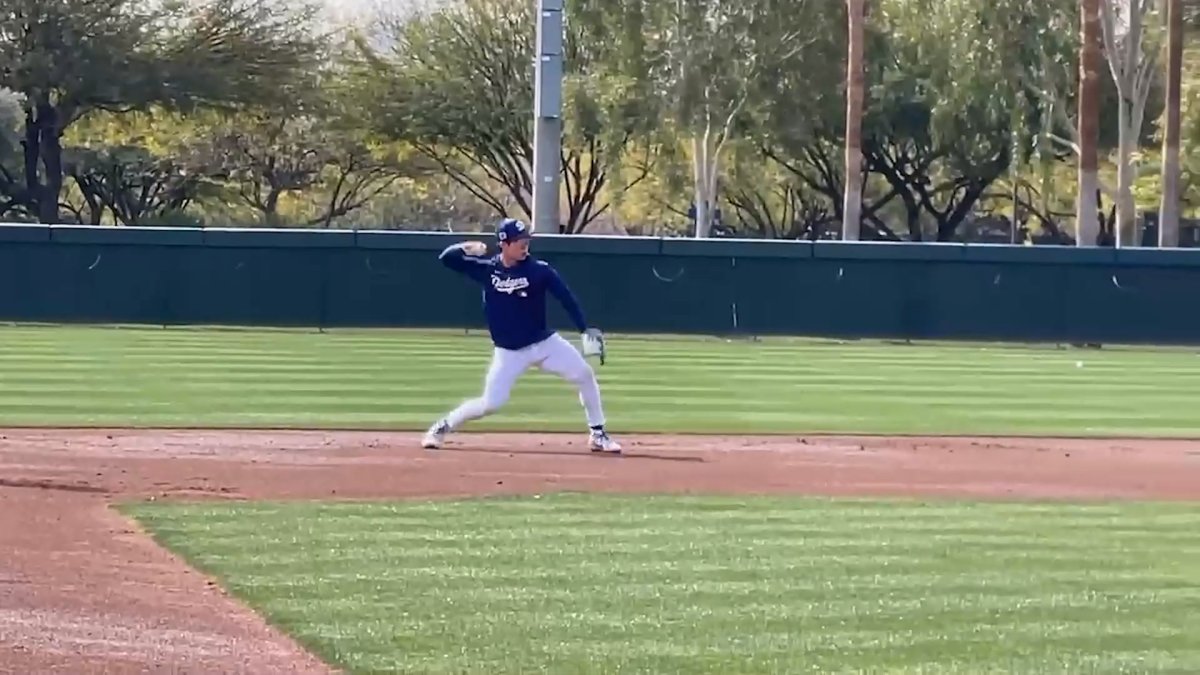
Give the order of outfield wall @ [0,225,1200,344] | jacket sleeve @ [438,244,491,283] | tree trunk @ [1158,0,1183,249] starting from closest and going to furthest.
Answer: jacket sleeve @ [438,244,491,283]
outfield wall @ [0,225,1200,344]
tree trunk @ [1158,0,1183,249]

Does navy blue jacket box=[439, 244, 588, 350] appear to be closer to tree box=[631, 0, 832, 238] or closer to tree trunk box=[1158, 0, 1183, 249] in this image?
tree trunk box=[1158, 0, 1183, 249]

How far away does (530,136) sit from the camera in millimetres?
57250

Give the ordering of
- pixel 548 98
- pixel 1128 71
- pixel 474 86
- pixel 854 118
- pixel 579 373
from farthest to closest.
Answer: pixel 474 86, pixel 1128 71, pixel 854 118, pixel 548 98, pixel 579 373

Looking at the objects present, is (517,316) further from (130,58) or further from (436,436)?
(130,58)

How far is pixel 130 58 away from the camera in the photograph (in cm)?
5094

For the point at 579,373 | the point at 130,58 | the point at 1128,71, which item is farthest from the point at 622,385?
the point at 130,58

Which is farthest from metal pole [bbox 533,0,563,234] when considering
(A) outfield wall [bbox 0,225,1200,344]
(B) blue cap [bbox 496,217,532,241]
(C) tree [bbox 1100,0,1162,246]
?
(B) blue cap [bbox 496,217,532,241]

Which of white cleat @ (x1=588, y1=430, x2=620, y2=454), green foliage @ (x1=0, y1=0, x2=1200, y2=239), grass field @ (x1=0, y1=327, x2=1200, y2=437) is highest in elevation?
green foliage @ (x1=0, y1=0, x2=1200, y2=239)

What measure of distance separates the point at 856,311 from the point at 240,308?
32.0ft

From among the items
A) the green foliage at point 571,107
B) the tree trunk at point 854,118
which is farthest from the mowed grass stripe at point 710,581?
the green foliage at point 571,107

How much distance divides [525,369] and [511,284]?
0.72 m

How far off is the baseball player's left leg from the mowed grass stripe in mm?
2705

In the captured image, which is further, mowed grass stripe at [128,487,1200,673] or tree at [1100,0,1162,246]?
tree at [1100,0,1162,246]

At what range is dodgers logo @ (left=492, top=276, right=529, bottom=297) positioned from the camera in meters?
14.4
